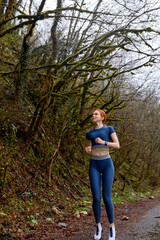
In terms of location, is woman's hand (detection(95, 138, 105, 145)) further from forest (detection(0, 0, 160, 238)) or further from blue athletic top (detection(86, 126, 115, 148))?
forest (detection(0, 0, 160, 238))

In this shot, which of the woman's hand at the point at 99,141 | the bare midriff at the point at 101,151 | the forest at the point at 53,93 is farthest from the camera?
the forest at the point at 53,93

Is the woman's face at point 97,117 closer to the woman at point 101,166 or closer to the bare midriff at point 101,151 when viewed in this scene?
the woman at point 101,166

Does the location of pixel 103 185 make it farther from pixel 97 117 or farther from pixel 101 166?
pixel 97 117

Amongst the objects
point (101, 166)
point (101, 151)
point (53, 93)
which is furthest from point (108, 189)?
point (53, 93)

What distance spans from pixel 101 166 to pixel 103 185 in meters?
0.30

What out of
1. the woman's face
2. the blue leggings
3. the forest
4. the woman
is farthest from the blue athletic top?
the forest

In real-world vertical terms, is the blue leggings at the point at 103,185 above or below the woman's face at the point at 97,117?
below

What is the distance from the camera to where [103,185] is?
141 inches

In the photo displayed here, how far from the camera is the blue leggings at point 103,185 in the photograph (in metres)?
3.49

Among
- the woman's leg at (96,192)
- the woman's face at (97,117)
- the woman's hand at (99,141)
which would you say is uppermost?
the woman's face at (97,117)

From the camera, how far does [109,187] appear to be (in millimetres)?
3520

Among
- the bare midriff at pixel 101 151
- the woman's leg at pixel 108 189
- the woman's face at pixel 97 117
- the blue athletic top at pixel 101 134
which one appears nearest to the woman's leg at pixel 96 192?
the woman's leg at pixel 108 189

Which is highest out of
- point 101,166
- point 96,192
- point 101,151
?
point 101,151

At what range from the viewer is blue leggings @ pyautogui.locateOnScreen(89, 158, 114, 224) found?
349 cm
